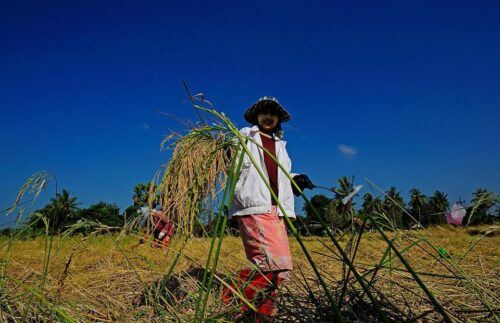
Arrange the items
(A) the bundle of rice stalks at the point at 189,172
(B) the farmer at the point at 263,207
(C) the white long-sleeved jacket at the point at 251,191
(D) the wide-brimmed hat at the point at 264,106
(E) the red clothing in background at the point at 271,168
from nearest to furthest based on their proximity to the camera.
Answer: (A) the bundle of rice stalks at the point at 189,172, (B) the farmer at the point at 263,207, (C) the white long-sleeved jacket at the point at 251,191, (E) the red clothing in background at the point at 271,168, (D) the wide-brimmed hat at the point at 264,106

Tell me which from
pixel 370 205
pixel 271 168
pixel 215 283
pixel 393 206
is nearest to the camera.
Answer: pixel 370 205

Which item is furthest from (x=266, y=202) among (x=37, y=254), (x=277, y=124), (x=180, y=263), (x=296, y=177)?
(x=37, y=254)

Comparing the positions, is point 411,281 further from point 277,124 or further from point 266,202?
point 277,124

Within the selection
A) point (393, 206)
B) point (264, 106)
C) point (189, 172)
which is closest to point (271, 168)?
point (264, 106)

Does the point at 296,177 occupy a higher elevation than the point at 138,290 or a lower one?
higher

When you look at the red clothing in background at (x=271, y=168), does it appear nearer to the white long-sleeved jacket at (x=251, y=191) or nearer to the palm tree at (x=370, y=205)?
the white long-sleeved jacket at (x=251, y=191)

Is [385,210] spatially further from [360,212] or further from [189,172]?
[189,172]

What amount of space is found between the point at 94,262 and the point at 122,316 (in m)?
2.84

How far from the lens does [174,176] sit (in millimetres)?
971

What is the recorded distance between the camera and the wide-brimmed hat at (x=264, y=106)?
2.86 m

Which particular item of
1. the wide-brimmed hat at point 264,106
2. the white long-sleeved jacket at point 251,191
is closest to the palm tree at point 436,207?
the white long-sleeved jacket at point 251,191

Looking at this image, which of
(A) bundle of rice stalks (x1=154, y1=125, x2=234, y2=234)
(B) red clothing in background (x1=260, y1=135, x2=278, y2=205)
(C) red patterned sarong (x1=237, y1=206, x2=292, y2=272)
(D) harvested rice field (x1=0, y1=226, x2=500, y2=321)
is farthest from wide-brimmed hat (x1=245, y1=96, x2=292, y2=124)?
(A) bundle of rice stalks (x1=154, y1=125, x2=234, y2=234)

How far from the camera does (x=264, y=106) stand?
2895mm

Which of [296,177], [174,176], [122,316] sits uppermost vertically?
[296,177]
